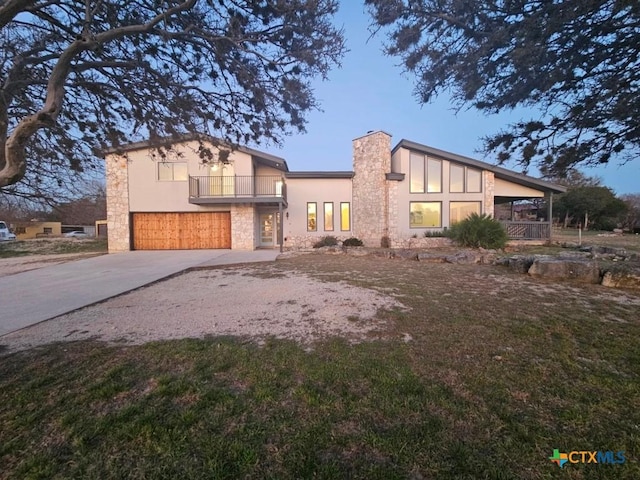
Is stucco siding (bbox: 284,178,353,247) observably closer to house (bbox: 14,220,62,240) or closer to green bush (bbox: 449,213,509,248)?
green bush (bbox: 449,213,509,248)

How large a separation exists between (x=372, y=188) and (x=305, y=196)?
406cm

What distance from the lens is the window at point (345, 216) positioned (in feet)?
59.4

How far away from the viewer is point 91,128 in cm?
486

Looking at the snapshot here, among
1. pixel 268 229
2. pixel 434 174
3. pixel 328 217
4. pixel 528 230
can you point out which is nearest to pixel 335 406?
pixel 328 217

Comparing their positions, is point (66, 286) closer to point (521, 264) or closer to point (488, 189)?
point (521, 264)

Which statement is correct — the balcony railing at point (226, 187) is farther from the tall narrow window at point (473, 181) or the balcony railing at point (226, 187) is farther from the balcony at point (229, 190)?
the tall narrow window at point (473, 181)

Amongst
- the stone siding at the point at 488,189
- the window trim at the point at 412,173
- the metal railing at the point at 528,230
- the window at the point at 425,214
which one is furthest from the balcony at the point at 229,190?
the metal railing at the point at 528,230

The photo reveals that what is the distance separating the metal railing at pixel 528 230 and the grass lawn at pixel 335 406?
15049mm

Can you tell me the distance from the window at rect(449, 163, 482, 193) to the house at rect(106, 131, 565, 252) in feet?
0.20

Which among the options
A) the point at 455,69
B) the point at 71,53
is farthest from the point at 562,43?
the point at 71,53

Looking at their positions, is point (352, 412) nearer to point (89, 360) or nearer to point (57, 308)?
point (89, 360)

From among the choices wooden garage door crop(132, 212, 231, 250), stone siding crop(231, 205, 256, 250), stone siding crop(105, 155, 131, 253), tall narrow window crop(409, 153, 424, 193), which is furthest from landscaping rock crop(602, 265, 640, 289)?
stone siding crop(105, 155, 131, 253)

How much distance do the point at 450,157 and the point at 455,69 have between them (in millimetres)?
15150

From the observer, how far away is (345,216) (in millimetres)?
18141
